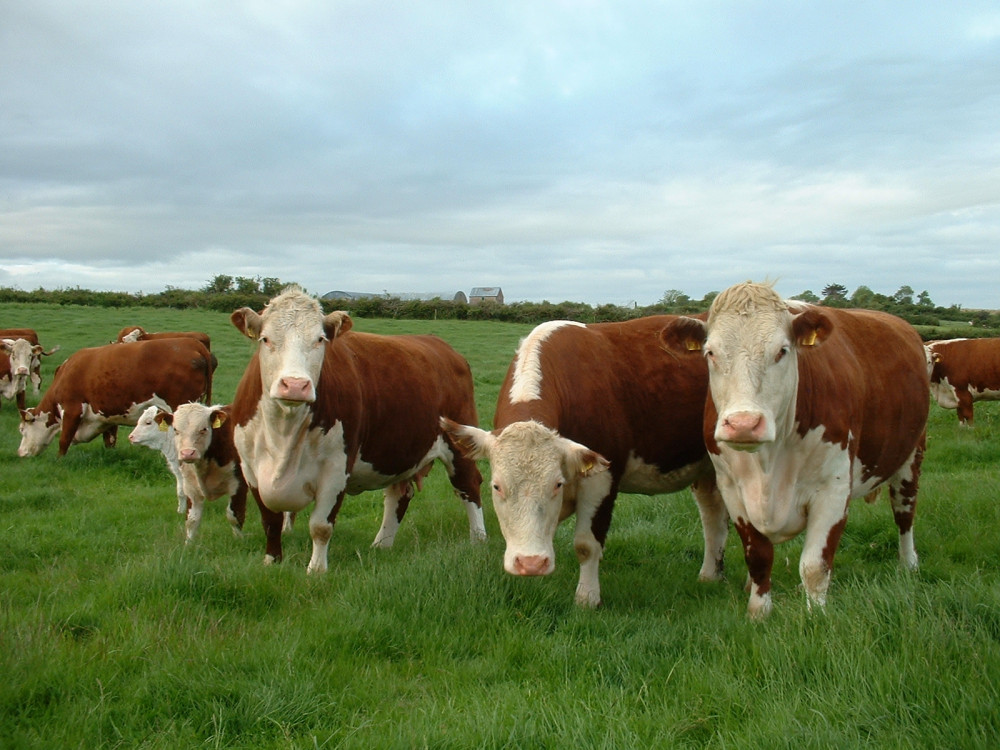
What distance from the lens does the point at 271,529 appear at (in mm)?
6621

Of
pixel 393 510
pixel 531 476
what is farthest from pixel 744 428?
pixel 393 510

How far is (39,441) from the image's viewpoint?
1281cm

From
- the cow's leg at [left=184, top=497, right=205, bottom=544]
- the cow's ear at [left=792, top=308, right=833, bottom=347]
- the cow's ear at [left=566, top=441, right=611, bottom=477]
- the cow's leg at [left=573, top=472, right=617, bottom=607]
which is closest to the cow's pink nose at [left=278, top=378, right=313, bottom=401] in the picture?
the cow's ear at [left=566, top=441, right=611, bottom=477]

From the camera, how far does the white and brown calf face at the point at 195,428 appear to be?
313 inches

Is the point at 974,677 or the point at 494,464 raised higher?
the point at 494,464

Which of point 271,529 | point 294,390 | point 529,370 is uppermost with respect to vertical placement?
point 529,370

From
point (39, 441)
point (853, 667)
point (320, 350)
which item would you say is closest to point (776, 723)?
point (853, 667)

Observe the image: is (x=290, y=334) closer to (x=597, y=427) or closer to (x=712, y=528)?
(x=597, y=427)

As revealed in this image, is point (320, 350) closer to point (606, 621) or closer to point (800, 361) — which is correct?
point (606, 621)

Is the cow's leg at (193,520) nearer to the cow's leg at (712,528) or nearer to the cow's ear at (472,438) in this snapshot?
the cow's ear at (472,438)

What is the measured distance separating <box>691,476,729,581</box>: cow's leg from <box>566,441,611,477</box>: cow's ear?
1.96 metres

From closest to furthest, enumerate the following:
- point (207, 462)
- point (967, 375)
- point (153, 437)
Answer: point (207, 462), point (153, 437), point (967, 375)

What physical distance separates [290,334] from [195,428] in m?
2.88

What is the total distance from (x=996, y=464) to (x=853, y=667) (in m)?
9.30
